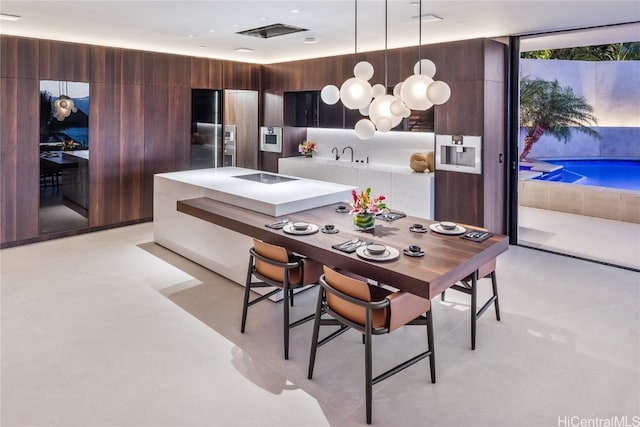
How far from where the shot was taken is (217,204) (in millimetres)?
4324

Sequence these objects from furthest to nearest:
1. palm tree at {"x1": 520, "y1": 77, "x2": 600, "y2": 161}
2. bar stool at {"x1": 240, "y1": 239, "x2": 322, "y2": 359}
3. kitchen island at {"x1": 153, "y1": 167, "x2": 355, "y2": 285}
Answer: palm tree at {"x1": 520, "y1": 77, "x2": 600, "y2": 161} → kitchen island at {"x1": 153, "y1": 167, "x2": 355, "y2": 285} → bar stool at {"x1": 240, "y1": 239, "x2": 322, "y2": 359}

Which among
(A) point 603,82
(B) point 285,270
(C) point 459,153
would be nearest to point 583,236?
(C) point 459,153

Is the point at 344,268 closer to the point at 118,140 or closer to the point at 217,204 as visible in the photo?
the point at 217,204

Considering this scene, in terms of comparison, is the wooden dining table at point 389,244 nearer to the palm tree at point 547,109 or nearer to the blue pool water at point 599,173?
the blue pool water at point 599,173

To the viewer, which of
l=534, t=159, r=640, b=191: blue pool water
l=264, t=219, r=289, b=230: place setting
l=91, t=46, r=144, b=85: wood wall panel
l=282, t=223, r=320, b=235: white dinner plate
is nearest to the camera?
l=282, t=223, r=320, b=235: white dinner plate

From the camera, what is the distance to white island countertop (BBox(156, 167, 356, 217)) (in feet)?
12.8

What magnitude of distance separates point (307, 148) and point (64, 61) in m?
3.79

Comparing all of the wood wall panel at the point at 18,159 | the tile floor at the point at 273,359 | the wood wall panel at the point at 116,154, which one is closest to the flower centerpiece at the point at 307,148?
the wood wall panel at the point at 116,154

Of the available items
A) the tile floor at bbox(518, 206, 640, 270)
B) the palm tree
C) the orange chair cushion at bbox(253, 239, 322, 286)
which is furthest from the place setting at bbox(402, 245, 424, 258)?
the palm tree

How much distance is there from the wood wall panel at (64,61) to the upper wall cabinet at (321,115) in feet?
10.2

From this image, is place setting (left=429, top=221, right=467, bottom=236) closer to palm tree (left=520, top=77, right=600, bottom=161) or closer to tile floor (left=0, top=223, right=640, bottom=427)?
tile floor (left=0, top=223, right=640, bottom=427)

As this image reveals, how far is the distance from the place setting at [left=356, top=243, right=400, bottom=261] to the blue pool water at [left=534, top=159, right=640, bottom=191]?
7.17m

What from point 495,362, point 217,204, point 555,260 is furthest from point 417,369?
point 555,260

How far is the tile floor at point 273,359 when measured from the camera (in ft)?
8.02
